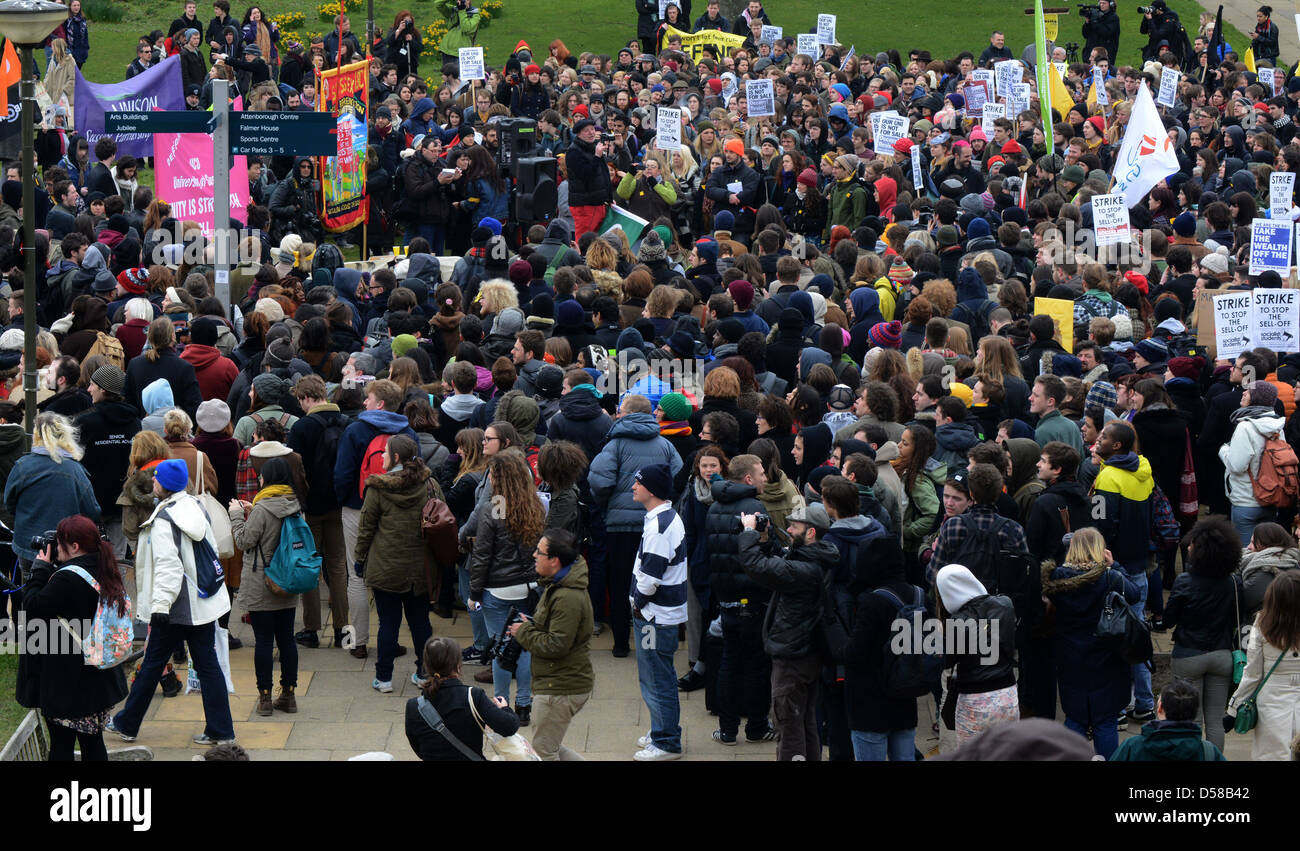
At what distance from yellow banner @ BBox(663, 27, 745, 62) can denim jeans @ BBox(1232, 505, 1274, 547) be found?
20.1 metres

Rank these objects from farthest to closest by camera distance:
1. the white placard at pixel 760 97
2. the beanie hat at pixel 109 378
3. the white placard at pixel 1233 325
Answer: the white placard at pixel 760 97
the white placard at pixel 1233 325
the beanie hat at pixel 109 378

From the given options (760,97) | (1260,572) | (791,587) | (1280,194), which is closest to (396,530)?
(791,587)

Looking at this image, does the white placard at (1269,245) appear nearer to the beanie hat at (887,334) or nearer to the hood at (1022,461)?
the beanie hat at (887,334)

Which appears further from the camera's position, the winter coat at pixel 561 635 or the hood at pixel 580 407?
the hood at pixel 580 407

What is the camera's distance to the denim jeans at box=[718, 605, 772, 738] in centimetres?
951

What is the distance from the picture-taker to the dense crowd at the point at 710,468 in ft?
28.4

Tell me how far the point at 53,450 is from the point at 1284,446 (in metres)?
8.48

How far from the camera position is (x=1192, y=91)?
2536cm

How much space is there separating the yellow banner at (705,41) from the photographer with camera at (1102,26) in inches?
298

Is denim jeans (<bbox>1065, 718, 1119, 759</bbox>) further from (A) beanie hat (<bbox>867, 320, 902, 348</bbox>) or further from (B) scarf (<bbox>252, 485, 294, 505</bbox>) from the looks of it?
(B) scarf (<bbox>252, 485, 294, 505</bbox>)

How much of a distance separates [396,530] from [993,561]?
3791 mm

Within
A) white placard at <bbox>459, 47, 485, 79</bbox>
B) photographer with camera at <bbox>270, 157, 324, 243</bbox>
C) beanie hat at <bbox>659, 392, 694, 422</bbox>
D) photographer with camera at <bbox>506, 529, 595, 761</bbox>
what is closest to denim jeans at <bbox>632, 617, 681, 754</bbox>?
photographer with camera at <bbox>506, 529, 595, 761</bbox>

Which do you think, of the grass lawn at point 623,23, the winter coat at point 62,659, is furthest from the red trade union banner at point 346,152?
the grass lawn at point 623,23

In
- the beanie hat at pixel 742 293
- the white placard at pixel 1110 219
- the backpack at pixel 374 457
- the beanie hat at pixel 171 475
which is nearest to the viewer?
the beanie hat at pixel 171 475
